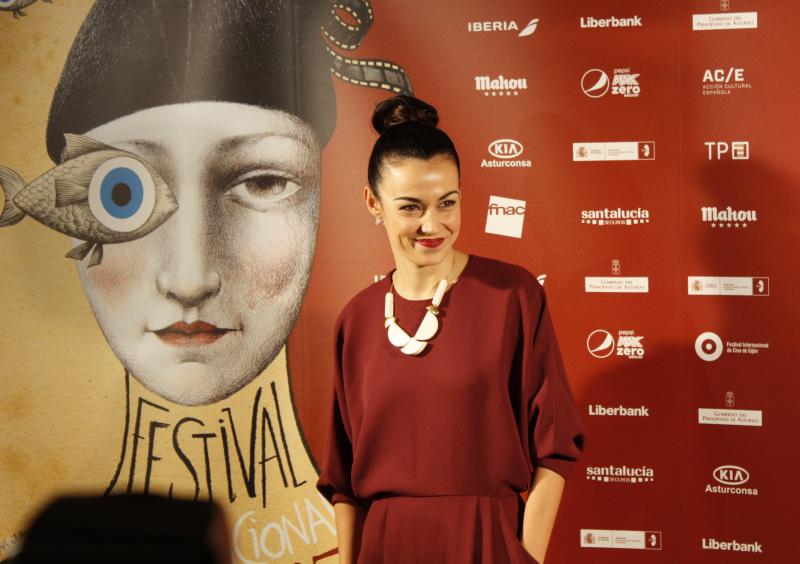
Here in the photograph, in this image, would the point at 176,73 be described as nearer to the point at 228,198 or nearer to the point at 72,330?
the point at 228,198

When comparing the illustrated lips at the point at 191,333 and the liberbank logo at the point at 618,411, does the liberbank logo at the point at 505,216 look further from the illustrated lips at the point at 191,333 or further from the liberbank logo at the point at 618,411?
the illustrated lips at the point at 191,333

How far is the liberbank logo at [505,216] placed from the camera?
314cm

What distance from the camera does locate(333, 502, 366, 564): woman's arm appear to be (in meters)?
2.20

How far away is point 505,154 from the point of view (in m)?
3.15

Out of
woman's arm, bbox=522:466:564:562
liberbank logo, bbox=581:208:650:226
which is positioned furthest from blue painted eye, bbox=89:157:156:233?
woman's arm, bbox=522:466:564:562

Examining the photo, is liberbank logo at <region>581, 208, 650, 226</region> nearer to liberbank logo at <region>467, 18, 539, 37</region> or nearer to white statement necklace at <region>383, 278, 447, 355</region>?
liberbank logo at <region>467, 18, 539, 37</region>

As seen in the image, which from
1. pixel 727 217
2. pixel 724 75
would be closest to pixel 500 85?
pixel 724 75

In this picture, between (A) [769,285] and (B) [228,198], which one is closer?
(A) [769,285]

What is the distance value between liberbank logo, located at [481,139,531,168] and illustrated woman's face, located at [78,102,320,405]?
2.13 feet

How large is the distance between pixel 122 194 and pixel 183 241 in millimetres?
311

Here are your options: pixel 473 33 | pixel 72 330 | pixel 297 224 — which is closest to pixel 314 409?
pixel 297 224

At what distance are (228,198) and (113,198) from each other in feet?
1.51

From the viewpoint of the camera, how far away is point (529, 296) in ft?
6.93

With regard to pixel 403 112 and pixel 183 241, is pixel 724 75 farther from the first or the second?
pixel 183 241
